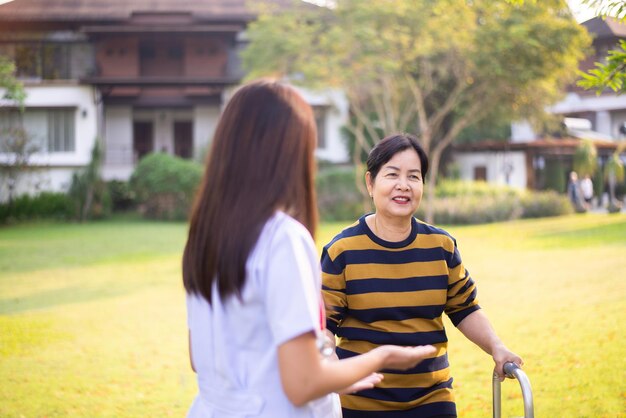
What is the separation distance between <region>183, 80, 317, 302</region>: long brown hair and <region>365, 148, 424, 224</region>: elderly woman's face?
1.07 m

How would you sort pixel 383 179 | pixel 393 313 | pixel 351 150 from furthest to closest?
1. pixel 351 150
2. pixel 383 179
3. pixel 393 313

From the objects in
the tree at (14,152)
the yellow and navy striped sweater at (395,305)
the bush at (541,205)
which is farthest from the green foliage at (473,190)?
A: the yellow and navy striped sweater at (395,305)

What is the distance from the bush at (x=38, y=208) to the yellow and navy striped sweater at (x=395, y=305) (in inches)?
1191

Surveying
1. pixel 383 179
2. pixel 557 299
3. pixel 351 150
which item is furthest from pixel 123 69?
pixel 383 179

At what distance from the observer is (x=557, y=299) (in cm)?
1140

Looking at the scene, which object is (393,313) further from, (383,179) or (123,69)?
(123,69)

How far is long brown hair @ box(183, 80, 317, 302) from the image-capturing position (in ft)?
6.54

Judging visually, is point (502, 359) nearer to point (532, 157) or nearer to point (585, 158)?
point (585, 158)

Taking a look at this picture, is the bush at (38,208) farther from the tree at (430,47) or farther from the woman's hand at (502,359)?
the woman's hand at (502,359)

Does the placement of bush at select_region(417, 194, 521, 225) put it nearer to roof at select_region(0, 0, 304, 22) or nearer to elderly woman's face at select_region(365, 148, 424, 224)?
roof at select_region(0, 0, 304, 22)

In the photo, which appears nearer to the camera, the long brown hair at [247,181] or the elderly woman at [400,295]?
the long brown hair at [247,181]

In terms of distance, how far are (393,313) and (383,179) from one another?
54 cm

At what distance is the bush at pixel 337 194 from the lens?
31.8 m

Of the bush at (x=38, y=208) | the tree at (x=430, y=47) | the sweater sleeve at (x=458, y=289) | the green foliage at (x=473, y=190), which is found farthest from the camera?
the green foliage at (x=473, y=190)
